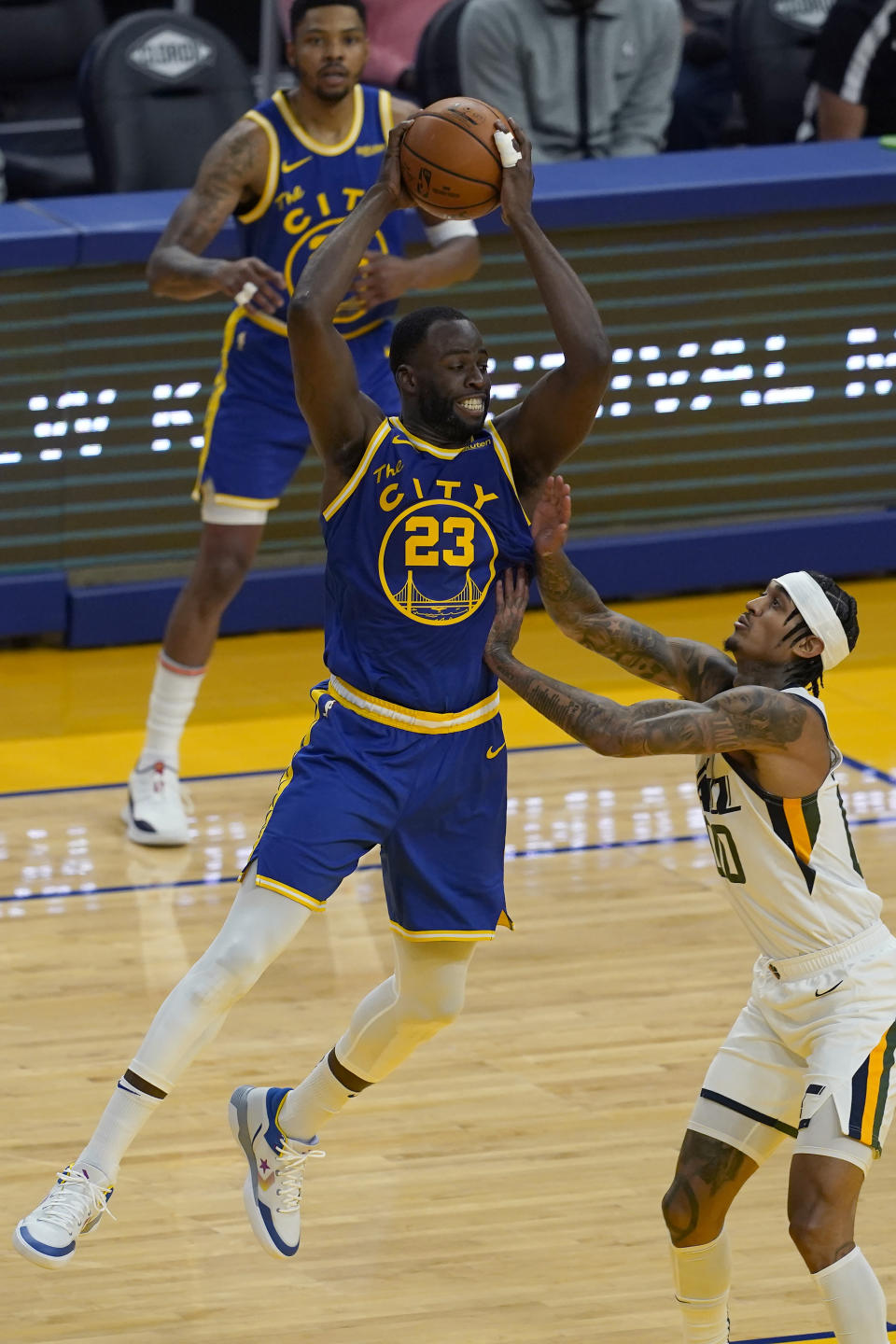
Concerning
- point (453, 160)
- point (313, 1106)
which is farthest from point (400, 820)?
point (453, 160)

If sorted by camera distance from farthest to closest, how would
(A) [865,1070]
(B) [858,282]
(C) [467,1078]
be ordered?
(B) [858,282]
(C) [467,1078]
(A) [865,1070]

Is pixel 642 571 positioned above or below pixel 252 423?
below

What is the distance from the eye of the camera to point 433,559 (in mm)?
4316

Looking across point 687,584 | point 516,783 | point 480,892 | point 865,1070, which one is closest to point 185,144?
point 687,584

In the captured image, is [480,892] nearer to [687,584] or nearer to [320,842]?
[320,842]

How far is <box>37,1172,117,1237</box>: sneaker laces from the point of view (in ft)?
13.6

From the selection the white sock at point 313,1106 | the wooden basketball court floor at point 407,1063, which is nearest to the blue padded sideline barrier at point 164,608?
the wooden basketball court floor at point 407,1063

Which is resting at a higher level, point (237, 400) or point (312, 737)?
point (312, 737)

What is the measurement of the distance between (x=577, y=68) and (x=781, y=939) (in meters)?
6.05

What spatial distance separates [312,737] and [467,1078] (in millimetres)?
1366

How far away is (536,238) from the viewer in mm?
4289

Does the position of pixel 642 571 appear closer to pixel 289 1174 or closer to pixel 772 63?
pixel 772 63

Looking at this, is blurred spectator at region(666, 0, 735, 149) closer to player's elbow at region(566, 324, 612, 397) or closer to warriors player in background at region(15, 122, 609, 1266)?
warriors player in background at region(15, 122, 609, 1266)

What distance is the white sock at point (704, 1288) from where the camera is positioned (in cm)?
393
